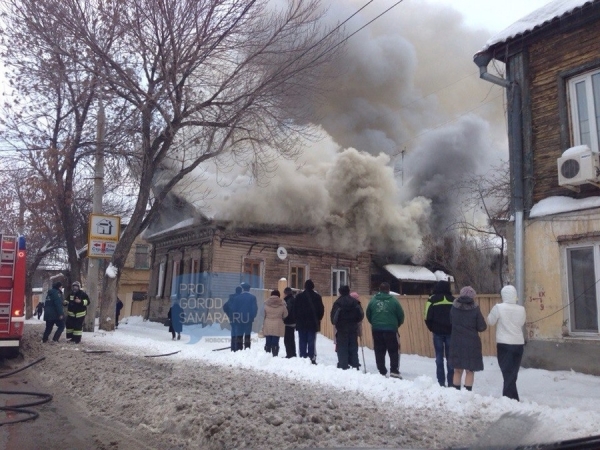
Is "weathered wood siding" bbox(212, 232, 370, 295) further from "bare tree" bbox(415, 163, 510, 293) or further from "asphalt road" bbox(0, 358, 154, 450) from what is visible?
"asphalt road" bbox(0, 358, 154, 450)

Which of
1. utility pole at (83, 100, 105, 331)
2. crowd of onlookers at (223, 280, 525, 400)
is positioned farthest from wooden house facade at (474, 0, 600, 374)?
utility pole at (83, 100, 105, 331)

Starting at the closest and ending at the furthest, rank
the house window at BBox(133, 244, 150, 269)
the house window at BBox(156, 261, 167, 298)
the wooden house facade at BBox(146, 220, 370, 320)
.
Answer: the wooden house facade at BBox(146, 220, 370, 320) < the house window at BBox(156, 261, 167, 298) < the house window at BBox(133, 244, 150, 269)

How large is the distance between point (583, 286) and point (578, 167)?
191 centimetres

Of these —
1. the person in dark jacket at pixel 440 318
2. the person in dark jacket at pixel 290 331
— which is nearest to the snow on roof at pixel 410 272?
the person in dark jacket at pixel 290 331

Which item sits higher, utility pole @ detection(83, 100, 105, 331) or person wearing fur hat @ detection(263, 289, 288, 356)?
utility pole @ detection(83, 100, 105, 331)

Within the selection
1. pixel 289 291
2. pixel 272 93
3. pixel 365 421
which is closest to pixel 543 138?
pixel 289 291

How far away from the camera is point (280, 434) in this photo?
494 centimetres

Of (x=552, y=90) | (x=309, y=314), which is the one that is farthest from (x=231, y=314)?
(x=552, y=90)

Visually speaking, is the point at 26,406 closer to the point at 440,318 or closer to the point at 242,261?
the point at 440,318

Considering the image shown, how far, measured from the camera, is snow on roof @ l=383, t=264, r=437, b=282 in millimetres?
23328

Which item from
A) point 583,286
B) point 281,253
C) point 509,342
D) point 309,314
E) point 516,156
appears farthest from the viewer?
point 281,253

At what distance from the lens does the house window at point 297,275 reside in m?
22.2

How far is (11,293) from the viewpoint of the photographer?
413 inches

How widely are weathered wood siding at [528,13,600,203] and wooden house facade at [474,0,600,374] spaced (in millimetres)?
17
